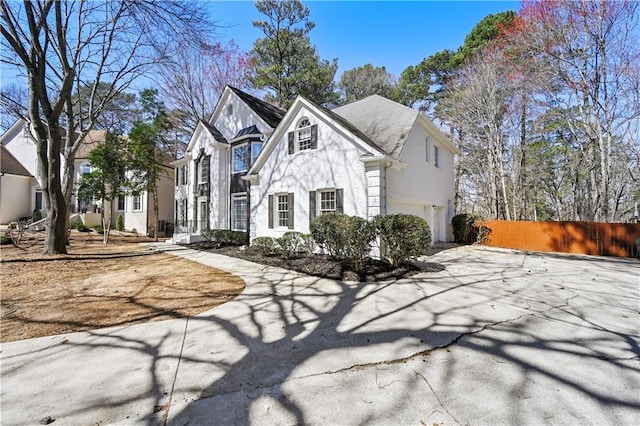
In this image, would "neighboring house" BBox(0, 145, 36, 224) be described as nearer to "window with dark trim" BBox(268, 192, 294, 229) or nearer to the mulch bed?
"window with dark trim" BBox(268, 192, 294, 229)

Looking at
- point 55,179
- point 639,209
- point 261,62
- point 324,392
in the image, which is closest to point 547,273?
point 324,392

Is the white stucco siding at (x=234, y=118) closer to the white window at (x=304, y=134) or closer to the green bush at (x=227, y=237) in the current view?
the white window at (x=304, y=134)

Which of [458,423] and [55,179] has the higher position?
[55,179]

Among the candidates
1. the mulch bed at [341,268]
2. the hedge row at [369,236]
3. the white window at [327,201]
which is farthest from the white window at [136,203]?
the hedge row at [369,236]

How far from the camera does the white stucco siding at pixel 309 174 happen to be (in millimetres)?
9750

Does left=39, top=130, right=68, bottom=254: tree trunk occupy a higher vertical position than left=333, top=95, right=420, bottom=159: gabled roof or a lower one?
lower

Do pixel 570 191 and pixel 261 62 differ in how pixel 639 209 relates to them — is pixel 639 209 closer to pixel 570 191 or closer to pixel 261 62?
pixel 570 191

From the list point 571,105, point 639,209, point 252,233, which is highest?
point 571,105

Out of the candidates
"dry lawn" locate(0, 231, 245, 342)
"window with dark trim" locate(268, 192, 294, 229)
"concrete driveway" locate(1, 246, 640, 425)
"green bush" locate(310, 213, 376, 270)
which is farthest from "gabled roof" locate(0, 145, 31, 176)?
"green bush" locate(310, 213, 376, 270)

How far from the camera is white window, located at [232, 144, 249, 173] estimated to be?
574 inches

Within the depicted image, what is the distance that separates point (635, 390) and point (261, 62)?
25250 millimetres

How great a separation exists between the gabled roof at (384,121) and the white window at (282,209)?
15.3ft

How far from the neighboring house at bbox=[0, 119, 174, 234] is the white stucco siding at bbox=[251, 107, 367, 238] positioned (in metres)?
13.3

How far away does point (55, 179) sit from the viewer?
9.98m
